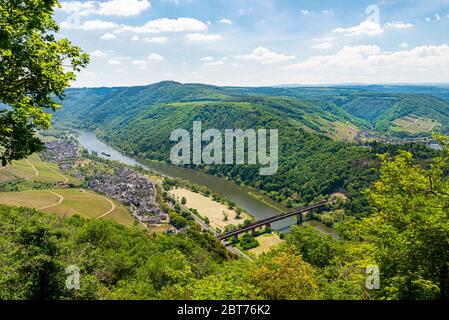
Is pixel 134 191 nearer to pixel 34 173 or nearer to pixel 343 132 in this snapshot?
pixel 34 173

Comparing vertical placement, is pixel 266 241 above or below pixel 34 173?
below

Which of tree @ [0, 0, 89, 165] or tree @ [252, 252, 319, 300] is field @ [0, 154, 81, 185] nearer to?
tree @ [252, 252, 319, 300]

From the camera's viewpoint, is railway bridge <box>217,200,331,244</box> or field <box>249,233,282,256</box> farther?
railway bridge <box>217,200,331,244</box>

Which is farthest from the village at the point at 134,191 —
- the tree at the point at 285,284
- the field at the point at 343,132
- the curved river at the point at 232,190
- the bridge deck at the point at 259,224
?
the field at the point at 343,132

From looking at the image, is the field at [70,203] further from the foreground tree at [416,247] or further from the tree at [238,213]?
the foreground tree at [416,247]

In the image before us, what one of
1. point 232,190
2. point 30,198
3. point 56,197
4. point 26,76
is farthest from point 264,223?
point 26,76

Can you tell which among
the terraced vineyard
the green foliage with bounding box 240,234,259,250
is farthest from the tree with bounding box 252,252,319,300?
the terraced vineyard
